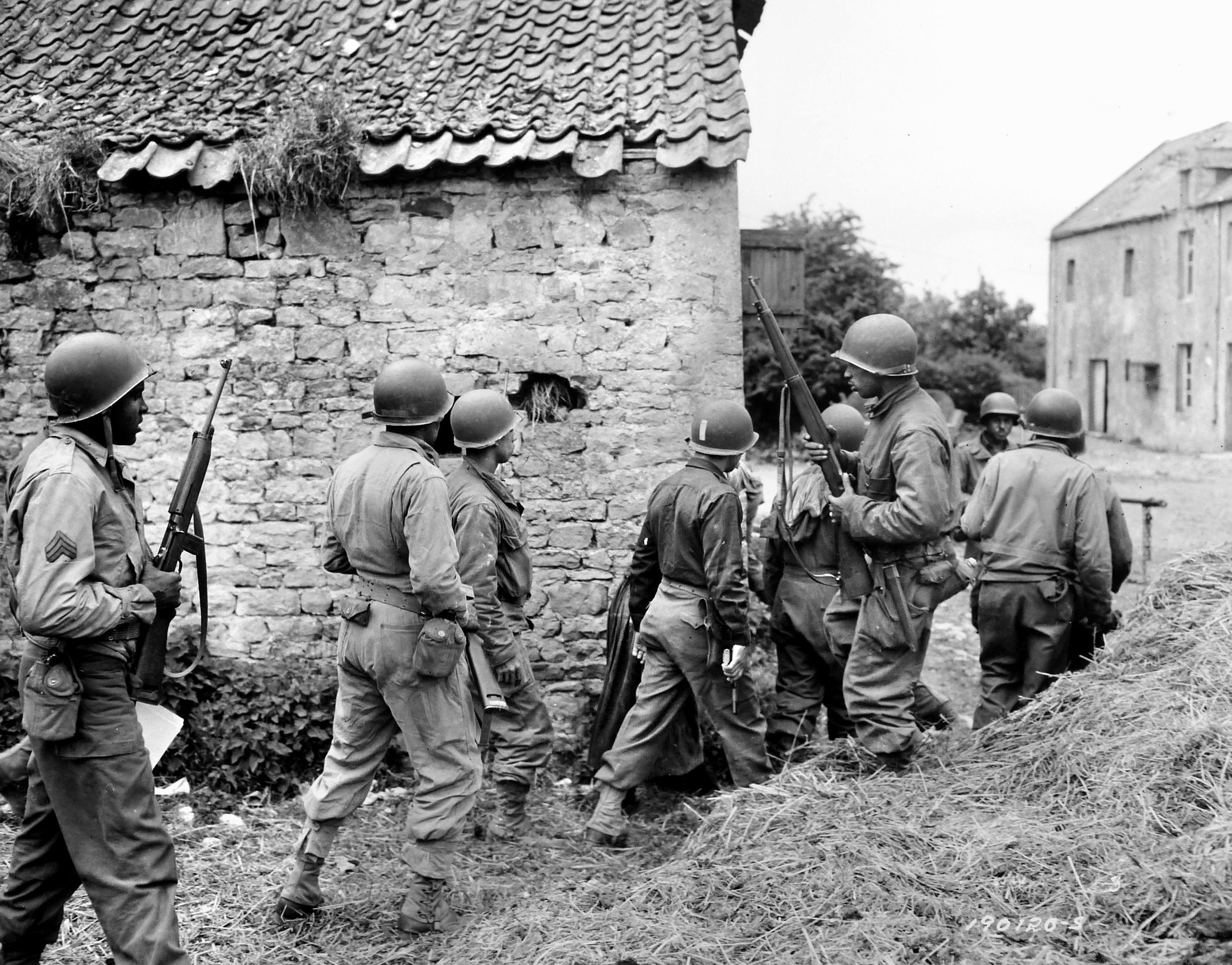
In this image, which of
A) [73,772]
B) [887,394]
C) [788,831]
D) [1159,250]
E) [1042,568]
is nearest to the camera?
[73,772]

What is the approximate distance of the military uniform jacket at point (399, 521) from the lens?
13.9ft

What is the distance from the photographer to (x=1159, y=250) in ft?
101

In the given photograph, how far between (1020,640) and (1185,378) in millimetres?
27182

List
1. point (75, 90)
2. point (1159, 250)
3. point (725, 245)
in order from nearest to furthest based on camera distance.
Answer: point (725, 245) < point (75, 90) < point (1159, 250)

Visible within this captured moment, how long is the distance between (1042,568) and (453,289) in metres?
3.55

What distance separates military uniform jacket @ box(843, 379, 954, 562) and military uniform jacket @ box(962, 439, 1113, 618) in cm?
87

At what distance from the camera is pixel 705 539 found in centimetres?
530

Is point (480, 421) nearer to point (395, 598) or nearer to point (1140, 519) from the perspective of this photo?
point (395, 598)

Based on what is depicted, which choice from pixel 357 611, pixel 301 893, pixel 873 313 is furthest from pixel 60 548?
pixel 873 313

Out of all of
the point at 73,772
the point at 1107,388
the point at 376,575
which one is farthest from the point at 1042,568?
the point at 1107,388

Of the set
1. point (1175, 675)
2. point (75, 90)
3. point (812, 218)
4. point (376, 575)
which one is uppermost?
point (812, 218)

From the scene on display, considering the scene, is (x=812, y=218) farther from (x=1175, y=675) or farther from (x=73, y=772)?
(x=73, y=772)

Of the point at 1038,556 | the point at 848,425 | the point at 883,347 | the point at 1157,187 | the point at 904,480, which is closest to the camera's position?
the point at 904,480

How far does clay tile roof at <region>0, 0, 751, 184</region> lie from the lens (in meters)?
6.44
